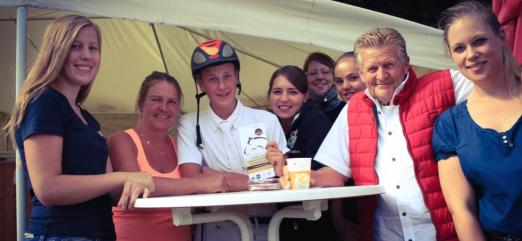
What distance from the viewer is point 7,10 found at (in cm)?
532

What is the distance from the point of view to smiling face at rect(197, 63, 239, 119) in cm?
282

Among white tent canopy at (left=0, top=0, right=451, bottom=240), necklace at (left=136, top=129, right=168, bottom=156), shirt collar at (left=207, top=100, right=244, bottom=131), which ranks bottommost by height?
necklace at (left=136, top=129, right=168, bottom=156)

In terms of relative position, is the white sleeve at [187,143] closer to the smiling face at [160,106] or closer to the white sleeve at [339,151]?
the smiling face at [160,106]

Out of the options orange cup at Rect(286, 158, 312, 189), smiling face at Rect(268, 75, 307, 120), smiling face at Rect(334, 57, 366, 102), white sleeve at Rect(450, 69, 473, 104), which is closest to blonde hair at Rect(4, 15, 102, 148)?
orange cup at Rect(286, 158, 312, 189)

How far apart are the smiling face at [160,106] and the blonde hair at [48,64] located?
833mm

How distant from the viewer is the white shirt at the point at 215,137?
275cm

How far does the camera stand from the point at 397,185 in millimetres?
2367

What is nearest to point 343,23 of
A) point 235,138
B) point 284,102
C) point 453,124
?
point 284,102

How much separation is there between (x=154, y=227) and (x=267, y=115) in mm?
797

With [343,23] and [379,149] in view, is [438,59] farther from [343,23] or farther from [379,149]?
[379,149]

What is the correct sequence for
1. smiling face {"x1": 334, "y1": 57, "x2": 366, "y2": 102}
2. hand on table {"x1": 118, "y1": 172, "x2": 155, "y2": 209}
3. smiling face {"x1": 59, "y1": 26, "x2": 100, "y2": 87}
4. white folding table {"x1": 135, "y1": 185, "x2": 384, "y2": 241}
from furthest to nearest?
smiling face {"x1": 334, "y1": 57, "x2": 366, "y2": 102} → smiling face {"x1": 59, "y1": 26, "x2": 100, "y2": 87} → hand on table {"x1": 118, "y1": 172, "x2": 155, "y2": 209} → white folding table {"x1": 135, "y1": 185, "x2": 384, "y2": 241}

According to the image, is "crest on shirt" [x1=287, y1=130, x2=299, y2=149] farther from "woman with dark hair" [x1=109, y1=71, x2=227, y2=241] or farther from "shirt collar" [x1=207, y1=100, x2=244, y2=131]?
"woman with dark hair" [x1=109, y1=71, x2=227, y2=241]

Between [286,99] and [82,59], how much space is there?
142 centimetres

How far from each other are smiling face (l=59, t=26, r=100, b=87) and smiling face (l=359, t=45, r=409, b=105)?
1.15 meters
